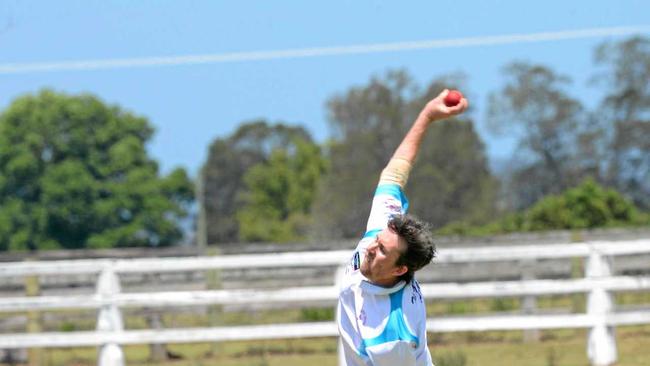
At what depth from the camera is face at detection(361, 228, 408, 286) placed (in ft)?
19.8

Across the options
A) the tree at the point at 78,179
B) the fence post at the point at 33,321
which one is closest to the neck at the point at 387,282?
the fence post at the point at 33,321

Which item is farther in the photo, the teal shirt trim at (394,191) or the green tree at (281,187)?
the green tree at (281,187)

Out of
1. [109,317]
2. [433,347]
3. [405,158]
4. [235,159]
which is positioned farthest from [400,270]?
[235,159]

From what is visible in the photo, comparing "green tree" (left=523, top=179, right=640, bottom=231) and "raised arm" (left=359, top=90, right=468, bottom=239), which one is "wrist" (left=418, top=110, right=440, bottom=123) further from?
"green tree" (left=523, top=179, right=640, bottom=231)

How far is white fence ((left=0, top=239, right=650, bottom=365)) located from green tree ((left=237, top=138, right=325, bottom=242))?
65982 millimetres

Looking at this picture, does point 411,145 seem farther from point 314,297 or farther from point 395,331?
point 314,297

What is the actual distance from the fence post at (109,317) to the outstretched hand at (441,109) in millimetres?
7413

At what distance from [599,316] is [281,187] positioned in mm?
70949

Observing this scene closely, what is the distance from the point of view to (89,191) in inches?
3442

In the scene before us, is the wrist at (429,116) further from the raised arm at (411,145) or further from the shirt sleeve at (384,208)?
the shirt sleeve at (384,208)

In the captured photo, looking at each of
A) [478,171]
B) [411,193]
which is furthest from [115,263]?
[478,171]

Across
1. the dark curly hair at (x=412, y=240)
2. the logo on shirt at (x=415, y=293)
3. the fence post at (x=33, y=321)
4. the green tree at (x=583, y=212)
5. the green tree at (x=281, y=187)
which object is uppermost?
the dark curly hair at (x=412, y=240)

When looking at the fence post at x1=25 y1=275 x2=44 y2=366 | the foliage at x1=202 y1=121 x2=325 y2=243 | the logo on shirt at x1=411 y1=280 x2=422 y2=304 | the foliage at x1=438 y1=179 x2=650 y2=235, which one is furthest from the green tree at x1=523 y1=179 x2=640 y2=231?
the foliage at x1=202 y1=121 x2=325 y2=243

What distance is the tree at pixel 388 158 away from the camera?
2235 inches
